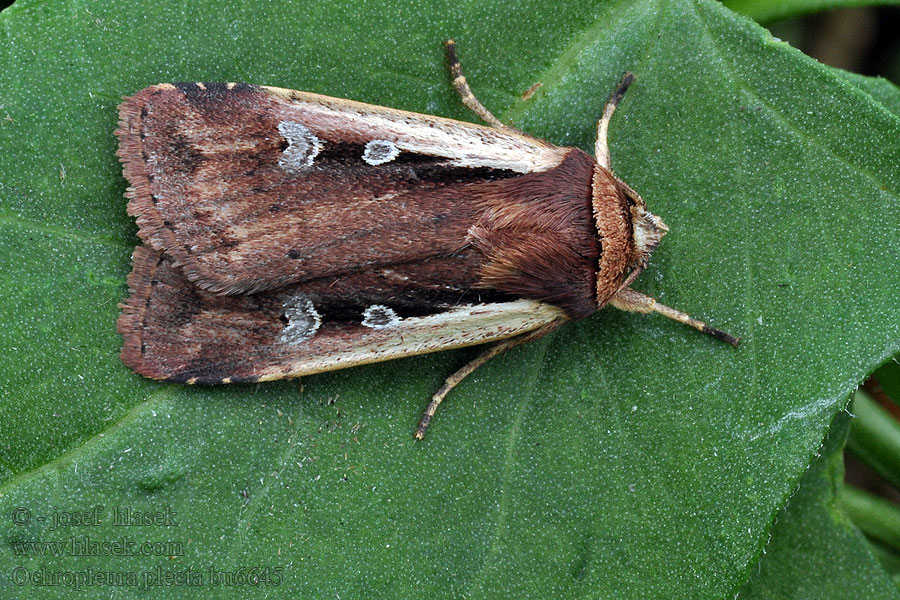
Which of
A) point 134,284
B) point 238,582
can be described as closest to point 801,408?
point 238,582

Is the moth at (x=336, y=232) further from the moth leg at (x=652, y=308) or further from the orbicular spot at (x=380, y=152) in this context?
the moth leg at (x=652, y=308)

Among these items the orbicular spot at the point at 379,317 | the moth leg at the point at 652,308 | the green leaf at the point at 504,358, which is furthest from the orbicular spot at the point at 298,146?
the moth leg at the point at 652,308

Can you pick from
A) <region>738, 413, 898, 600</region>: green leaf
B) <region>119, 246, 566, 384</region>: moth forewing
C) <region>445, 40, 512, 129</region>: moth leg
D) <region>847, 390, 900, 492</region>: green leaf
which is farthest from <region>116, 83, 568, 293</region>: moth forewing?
<region>847, 390, 900, 492</region>: green leaf

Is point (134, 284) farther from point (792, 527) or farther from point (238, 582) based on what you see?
point (792, 527)

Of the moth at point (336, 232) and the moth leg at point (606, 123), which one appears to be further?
the moth leg at point (606, 123)

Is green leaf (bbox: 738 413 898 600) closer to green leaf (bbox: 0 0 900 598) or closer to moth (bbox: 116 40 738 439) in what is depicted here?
green leaf (bbox: 0 0 900 598)

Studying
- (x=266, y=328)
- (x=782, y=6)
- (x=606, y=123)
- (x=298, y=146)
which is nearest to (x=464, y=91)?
(x=606, y=123)

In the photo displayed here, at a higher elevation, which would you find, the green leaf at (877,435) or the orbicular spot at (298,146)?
the orbicular spot at (298,146)
